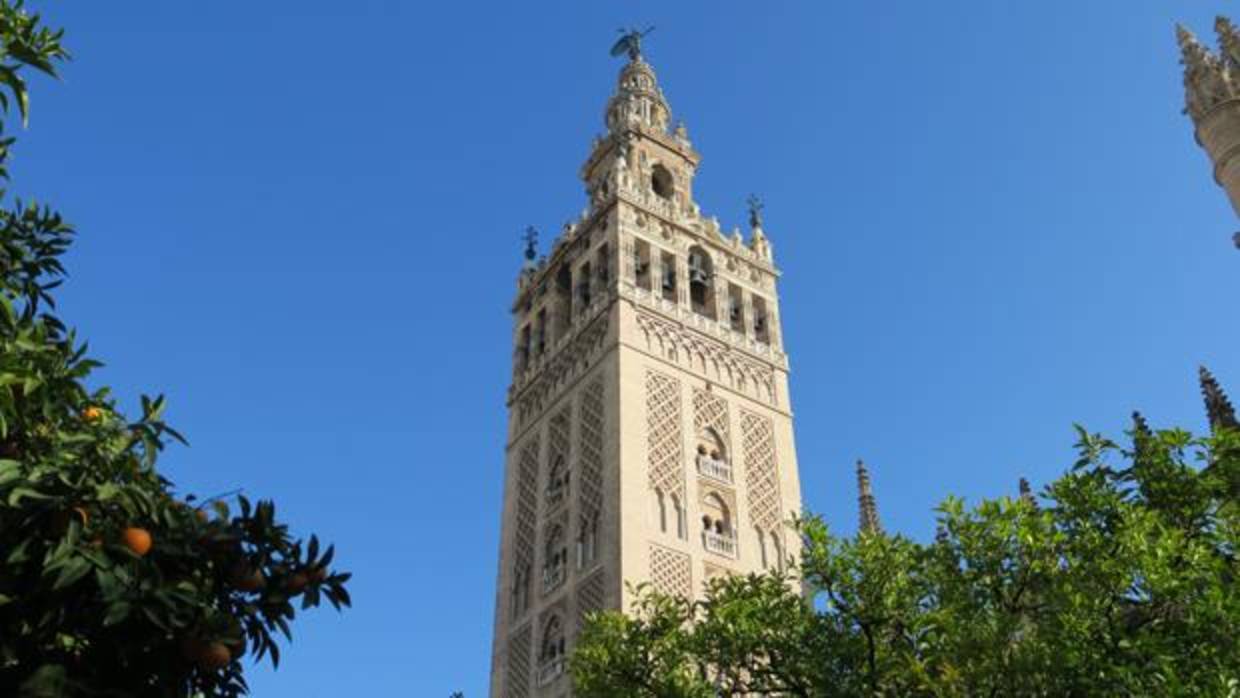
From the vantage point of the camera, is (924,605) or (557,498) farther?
(557,498)

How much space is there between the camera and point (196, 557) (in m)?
6.27

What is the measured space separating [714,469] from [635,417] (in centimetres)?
254

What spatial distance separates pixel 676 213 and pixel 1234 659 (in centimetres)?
2517

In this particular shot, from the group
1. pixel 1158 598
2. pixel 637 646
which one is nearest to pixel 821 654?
pixel 637 646

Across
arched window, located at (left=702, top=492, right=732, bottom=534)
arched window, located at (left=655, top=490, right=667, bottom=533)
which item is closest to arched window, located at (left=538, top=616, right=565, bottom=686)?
arched window, located at (left=655, top=490, right=667, bottom=533)

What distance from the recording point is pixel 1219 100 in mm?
25906

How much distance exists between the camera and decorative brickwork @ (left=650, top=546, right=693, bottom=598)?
25375 mm

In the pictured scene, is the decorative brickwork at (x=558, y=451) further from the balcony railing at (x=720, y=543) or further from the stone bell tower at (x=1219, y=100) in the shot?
the stone bell tower at (x=1219, y=100)

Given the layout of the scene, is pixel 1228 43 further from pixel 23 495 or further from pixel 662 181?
pixel 23 495

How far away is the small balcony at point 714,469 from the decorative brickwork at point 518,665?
18.7ft

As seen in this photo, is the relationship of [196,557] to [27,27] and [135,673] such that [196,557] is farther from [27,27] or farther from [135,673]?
[27,27]

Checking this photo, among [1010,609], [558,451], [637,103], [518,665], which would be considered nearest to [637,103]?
[637,103]

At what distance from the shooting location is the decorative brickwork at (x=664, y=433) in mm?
27297

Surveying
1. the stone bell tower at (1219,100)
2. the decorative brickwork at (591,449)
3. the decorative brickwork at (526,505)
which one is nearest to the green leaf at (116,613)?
the decorative brickwork at (591,449)
